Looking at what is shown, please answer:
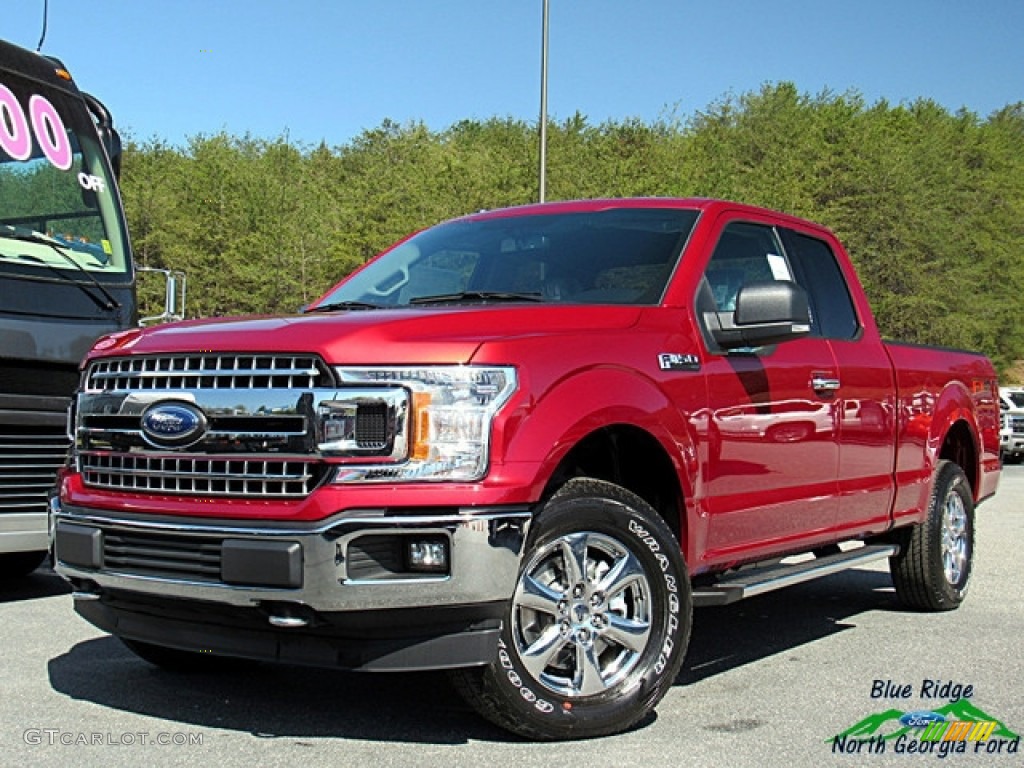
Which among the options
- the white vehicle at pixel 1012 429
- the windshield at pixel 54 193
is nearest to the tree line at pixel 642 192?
the white vehicle at pixel 1012 429

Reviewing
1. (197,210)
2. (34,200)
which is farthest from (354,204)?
(34,200)

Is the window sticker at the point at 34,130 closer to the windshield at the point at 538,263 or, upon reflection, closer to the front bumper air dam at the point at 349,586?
the windshield at the point at 538,263

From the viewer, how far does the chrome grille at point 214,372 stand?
12.7ft

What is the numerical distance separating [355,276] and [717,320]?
1.74m

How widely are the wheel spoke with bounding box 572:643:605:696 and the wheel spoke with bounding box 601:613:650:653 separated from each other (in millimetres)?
101

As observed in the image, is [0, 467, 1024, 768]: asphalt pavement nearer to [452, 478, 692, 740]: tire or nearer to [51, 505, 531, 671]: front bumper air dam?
[452, 478, 692, 740]: tire

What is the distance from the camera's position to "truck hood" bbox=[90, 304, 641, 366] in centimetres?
387

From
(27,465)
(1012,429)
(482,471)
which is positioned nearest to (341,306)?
Answer: (482,471)

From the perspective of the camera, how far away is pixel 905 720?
4.55 metres

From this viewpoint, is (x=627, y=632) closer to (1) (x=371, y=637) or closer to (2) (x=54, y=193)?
(1) (x=371, y=637)

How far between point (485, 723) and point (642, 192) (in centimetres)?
4508

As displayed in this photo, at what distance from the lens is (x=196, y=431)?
4008 mm

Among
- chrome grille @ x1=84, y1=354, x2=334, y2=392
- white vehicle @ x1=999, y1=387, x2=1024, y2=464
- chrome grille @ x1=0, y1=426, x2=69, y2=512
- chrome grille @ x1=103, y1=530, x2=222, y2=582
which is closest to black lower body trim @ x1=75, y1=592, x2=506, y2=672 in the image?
chrome grille @ x1=103, y1=530, x2=222, y2=582

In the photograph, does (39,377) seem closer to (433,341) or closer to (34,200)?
(34,200)
